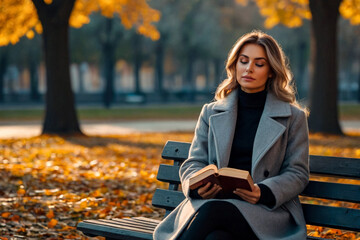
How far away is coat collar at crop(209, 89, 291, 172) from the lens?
3887 mm

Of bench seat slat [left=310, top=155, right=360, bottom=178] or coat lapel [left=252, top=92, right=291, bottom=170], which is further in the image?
bench seat slat [left=310, top=155, right=360, bottom=178]

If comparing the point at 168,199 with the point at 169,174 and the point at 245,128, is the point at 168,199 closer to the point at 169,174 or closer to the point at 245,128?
the point at 169,174

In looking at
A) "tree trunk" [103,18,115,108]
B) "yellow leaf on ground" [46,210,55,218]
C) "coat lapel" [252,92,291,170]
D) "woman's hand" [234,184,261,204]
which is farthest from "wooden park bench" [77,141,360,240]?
"tree trunk" [103,18,115,108]

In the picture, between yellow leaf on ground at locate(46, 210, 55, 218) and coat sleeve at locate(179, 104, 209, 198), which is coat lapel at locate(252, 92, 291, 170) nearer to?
coat sleeve at locate(179, 104, 209, 198)

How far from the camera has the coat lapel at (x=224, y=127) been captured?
398cm

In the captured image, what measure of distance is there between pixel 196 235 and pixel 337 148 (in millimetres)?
10283

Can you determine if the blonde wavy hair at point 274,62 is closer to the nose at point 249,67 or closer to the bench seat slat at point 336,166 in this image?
the nose at point 249,67

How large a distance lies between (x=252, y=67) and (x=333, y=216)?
1046 millimetres

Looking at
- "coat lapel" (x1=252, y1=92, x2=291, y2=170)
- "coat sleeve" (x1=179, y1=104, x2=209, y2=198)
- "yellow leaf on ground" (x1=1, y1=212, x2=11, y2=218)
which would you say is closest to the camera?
"coat lapel" (x1=252, y1=92, x2=291, y2=170)

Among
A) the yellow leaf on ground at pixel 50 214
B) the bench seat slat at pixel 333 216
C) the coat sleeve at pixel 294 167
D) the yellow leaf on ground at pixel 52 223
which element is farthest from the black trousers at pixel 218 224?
the yellow leaf on ground at pixel 50 214

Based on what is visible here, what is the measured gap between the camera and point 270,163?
12.8 ft

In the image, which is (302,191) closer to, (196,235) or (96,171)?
(196,235)

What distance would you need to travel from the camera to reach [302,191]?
160 inches

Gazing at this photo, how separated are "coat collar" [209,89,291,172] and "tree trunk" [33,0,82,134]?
12.8m
